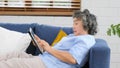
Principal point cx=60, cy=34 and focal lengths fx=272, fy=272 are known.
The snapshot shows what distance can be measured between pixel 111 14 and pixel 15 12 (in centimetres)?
130

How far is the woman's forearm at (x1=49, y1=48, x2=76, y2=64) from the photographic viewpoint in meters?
2.36

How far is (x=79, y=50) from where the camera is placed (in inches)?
93.4

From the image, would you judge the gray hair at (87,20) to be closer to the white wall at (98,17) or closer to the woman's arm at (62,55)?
the woman's arm at (62,55)

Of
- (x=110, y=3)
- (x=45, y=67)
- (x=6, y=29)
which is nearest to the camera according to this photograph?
(x=45, y=67)

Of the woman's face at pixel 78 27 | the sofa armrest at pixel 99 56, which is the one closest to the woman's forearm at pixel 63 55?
the sofa armrest at pixel 99 56

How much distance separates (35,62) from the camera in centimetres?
238

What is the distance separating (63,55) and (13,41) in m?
0.76

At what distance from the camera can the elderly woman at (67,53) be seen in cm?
236

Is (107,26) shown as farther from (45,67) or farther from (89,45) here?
(45,67)

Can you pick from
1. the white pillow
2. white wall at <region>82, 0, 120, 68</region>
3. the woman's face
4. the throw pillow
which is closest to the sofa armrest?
the woman's face

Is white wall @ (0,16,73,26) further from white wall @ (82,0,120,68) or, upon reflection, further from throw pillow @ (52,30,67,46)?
throw pillow @ (52,30,67,46)

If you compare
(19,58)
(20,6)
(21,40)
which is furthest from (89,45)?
(20,6)

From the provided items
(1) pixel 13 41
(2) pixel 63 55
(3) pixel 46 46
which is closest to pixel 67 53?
(2) pixel 63 55

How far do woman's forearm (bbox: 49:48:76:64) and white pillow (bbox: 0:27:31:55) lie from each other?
57 centimetres
